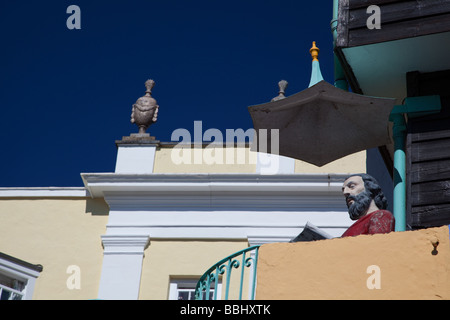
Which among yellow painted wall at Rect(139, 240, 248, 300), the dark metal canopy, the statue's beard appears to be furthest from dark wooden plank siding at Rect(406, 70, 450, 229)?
yellow painted wall at Rect(139, 240, 248, 300)

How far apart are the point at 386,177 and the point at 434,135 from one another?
3159mm

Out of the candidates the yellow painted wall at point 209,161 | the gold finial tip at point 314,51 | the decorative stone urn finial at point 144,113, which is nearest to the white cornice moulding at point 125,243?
the yellow painted wall at point 209,161

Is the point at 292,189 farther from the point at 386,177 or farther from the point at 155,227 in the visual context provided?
the point at 386,177

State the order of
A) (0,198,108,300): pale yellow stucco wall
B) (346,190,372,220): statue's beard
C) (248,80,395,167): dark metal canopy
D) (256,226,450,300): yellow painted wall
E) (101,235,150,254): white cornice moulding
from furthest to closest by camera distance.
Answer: (101,235,150,254): white cornice moulding
(0,198,108,300): pale yellow stucco wall
(248,80,395,167): dark metal canopy
(346,190,372,220): statue's beard
(256,226,450,300): yellow painted wall

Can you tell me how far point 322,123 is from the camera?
1154 cm

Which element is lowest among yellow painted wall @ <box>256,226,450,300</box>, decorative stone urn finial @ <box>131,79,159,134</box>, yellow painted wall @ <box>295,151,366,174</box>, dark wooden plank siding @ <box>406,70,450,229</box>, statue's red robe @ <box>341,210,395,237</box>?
yellow painted wall @ <box>256,226,450,300</box>

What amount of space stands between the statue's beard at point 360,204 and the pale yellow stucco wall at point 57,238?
26.6 feet

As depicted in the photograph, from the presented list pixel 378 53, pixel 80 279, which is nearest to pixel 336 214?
pixel 80 279

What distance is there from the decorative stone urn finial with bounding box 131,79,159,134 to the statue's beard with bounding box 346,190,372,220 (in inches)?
386

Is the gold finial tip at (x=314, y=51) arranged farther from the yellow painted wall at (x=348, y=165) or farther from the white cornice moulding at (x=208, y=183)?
the yellow painted wall at (x=348, y=165)

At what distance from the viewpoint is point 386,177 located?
1420 centimetres

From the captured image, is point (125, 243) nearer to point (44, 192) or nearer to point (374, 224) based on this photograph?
point (44, 192)

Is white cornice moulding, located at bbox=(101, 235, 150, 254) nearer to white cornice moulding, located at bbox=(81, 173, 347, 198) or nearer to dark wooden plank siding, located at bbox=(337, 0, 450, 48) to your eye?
white cornice moulding, located at bbox=(81, 173, 347, 198)

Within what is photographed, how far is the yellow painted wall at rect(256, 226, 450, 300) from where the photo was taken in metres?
8.69
